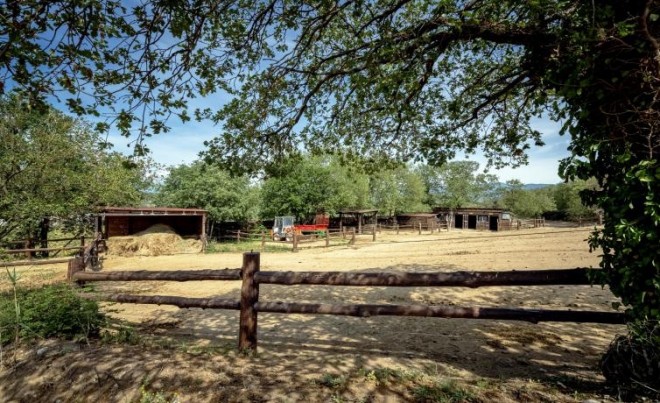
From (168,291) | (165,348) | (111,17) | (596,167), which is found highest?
(111,17)

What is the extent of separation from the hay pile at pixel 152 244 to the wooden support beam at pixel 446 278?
19029 mm

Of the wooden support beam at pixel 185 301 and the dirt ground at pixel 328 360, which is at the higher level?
the wooden support beam at pixel 185 301

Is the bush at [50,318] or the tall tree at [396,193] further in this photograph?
the tall tree at [396,193]

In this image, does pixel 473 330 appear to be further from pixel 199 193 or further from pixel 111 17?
pixel 199 193

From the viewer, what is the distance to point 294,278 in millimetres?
4289

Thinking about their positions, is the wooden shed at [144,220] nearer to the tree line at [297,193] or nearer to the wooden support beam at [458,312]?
the tree line at [297,193]

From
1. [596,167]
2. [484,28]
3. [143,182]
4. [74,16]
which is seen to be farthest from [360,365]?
[143,182]

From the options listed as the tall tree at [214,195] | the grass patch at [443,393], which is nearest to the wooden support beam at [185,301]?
the grass patch at [443,393]

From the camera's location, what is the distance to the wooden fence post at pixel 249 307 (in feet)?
14.3

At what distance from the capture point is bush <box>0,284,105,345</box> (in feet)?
14.1

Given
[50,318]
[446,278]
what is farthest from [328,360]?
[50,318]

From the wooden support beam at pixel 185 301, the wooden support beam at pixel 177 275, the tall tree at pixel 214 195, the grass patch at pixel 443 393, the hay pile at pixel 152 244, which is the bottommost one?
the hay pile at pixel 152 244

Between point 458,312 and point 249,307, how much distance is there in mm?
2645

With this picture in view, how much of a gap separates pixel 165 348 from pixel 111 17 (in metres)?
4.15
